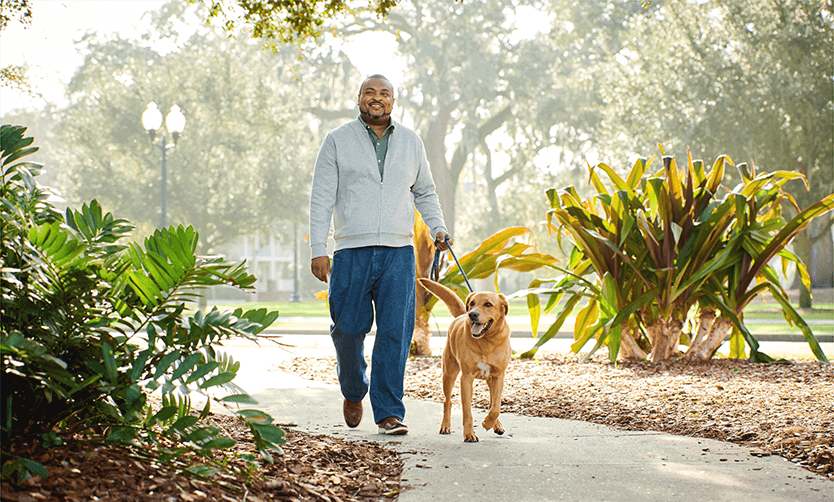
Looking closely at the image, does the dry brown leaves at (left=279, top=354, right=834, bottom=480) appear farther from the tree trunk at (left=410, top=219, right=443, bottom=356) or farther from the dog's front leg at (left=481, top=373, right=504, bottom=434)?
the tree trunk at (left=410, top=219, right=443, bottom=356)

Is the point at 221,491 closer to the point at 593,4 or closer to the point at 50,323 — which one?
the point at 50,323

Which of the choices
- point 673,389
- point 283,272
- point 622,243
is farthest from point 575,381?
point 283,272

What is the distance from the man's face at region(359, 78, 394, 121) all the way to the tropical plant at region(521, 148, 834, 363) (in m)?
2.75

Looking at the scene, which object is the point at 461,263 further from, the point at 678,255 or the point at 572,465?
the point at 572,465

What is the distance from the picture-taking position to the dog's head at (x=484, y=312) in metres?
4.17

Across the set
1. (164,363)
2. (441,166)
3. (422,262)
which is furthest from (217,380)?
(441,166)

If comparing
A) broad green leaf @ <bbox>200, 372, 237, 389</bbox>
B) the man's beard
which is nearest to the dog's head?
the man's beard

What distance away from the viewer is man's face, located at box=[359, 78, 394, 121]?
4.67 metres

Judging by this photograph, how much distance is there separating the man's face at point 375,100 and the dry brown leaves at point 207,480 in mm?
2089

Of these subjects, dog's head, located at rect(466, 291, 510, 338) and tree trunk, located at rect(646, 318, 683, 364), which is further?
tree trunk, located at rect(646, 318, 683, 364)

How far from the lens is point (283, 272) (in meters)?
68.8

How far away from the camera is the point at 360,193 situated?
4.63 meters

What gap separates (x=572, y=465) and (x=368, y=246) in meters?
1.77

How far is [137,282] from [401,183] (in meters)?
2.16
